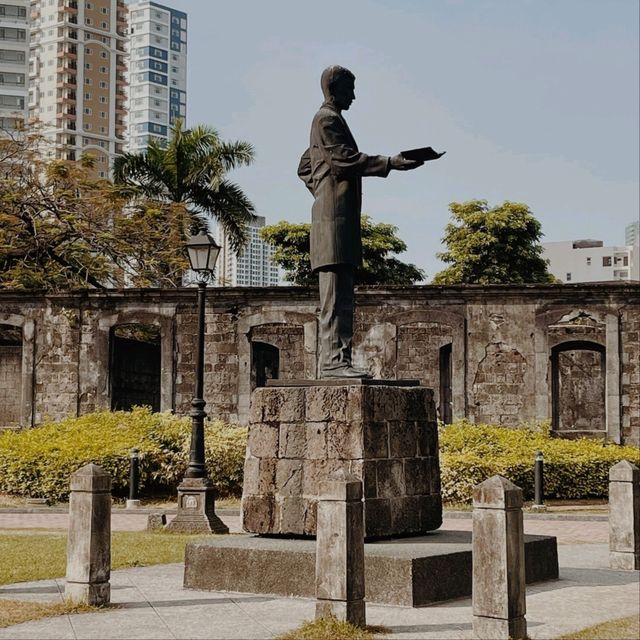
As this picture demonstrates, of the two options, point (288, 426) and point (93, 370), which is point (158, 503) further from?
point (288, 426)

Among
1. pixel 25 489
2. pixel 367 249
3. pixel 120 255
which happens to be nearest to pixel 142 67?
pixel 367 249

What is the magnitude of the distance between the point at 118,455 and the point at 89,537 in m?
11.4

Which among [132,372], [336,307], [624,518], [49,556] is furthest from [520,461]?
[336,307]

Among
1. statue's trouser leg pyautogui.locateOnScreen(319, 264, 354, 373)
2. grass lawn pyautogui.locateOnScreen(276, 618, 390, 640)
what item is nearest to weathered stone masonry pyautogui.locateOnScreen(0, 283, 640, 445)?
statue's trouser leg pyautogui.locateOnScreen(319, 264, 354, 373)

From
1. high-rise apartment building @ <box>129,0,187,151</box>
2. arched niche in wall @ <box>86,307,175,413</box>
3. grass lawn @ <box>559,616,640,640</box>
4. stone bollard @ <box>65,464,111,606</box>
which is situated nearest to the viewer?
grass lawn @ <box>559,616,640,640</box>

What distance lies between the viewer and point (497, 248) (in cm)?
4209

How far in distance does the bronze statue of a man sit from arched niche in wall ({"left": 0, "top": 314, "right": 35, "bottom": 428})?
49.0ft

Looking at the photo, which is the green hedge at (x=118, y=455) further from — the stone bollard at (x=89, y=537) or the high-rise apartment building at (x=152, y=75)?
the high-rise apartment building at (x=152, y=75)

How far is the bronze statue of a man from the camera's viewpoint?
32.9 feet

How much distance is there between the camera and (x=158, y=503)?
19.6 metres

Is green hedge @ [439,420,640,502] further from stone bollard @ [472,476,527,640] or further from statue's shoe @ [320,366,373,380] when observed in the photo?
stone bollard @ [472,476,527,640]

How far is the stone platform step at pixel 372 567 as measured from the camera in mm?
8539

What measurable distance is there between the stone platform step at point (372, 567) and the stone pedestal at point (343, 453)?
0.21 metres

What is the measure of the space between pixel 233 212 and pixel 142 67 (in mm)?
102572
